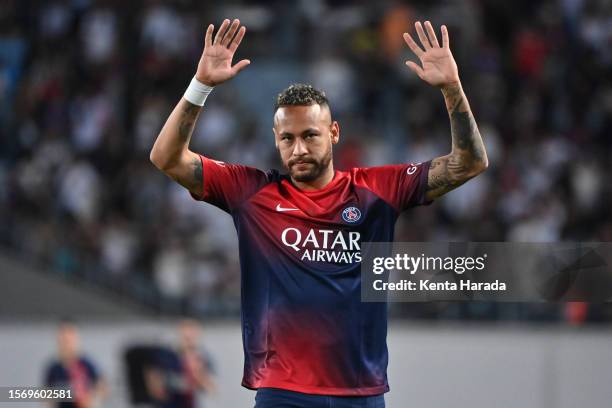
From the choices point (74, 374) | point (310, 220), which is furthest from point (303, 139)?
point (74, 374)

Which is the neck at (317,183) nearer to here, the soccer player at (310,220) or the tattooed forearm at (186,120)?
the soccer player at (310,220)

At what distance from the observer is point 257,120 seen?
16.2m

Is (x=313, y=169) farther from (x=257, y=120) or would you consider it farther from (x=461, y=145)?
(x=257, y=120)

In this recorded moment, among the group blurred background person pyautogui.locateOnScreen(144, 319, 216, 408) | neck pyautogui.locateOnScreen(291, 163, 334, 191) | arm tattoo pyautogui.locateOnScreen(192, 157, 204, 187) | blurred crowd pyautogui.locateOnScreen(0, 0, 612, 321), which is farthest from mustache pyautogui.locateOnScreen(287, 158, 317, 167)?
blurred background person pyautogui.locateOnScreen(144, 319, 216, 408)

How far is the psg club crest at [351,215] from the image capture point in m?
5.82

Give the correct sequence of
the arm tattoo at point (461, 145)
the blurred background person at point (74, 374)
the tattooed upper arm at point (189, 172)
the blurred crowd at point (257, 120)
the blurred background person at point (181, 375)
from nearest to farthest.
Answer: the arm tattoo at point (461, 145) → the tattooed upper arm at point (189, 172) → the blurred background person at point (74, 374) → the blurred background person at point (181, 375) → the blurred crowd at point (257, 120)

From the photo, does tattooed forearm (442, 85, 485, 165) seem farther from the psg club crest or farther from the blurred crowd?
the blurred crowd

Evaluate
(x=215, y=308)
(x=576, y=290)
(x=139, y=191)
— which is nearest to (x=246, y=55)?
(x=139, y=191)

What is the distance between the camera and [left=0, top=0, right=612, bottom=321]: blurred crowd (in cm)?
1399

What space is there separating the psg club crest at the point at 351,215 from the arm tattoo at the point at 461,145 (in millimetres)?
426

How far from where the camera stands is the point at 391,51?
16203 mm

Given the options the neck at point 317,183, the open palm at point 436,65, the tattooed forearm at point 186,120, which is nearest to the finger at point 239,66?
the tattooed forearm at point 186,120

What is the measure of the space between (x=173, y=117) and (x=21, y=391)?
750cm

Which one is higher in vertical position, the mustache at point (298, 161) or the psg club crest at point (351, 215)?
the mustache at point (298, 161)
